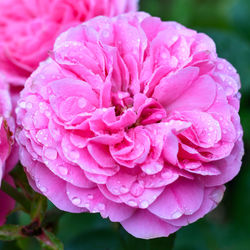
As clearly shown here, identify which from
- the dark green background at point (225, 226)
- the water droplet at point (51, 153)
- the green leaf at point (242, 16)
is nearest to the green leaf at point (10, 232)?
the water droplet at point (51, 153)

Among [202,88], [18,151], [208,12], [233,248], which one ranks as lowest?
[233,248]

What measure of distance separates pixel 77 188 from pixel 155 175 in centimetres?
8

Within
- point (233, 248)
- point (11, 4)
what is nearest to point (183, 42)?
point (11, 4)

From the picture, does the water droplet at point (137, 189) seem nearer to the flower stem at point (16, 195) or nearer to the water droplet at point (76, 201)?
the water droplet at point (76, 201)

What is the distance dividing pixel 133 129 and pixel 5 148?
0.14m

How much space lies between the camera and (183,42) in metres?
0.59

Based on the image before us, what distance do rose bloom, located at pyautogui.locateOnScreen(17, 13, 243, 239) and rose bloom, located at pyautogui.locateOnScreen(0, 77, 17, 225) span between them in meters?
0.02

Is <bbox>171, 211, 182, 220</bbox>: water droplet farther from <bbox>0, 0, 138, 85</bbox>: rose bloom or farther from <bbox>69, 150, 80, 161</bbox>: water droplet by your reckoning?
<bbox>0, 0, 138, 85</bbox>: rose bloom

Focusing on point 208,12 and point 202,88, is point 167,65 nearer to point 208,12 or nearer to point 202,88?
point 202,88

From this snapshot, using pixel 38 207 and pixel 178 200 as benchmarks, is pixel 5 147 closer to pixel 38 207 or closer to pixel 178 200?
pixel 38 207

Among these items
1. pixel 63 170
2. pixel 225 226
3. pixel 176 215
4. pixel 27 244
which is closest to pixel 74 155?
pixel 63 170

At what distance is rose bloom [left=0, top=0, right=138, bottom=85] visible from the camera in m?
0.73

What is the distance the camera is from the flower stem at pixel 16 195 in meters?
0.60

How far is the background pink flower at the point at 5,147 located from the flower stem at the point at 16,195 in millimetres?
14
